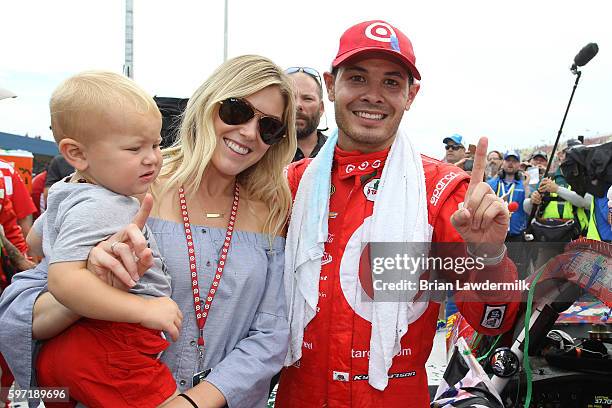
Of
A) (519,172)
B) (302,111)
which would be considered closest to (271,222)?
(302,111)

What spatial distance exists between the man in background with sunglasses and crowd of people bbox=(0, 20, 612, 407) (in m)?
1.71

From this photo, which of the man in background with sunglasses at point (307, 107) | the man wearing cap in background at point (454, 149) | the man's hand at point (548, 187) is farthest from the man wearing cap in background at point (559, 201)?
the man in background with sunglasses at point (307, 107)

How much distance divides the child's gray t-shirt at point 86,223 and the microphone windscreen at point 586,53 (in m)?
4.49

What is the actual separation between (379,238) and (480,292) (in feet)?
1.28

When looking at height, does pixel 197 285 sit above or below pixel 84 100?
below

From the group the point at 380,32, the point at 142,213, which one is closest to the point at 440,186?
the point at 380,32

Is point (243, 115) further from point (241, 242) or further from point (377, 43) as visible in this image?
point (377, 43)

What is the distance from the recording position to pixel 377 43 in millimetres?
1981

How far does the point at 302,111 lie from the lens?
3926mm

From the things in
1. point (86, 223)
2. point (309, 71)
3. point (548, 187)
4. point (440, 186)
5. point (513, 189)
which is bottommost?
point (513, 189)

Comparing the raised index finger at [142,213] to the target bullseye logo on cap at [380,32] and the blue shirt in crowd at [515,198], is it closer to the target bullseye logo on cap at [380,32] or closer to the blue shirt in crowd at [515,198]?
the target bullseye logo on cap at [380,32]

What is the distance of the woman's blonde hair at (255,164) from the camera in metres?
1.84

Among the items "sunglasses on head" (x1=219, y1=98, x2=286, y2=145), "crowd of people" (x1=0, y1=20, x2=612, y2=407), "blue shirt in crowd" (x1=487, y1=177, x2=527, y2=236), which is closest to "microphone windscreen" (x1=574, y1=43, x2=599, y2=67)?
"blue shirt in crowd" (x1=487, y1=177, x2=527, y2=236)

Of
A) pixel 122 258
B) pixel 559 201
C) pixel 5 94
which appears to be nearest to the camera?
pixel 122 258
